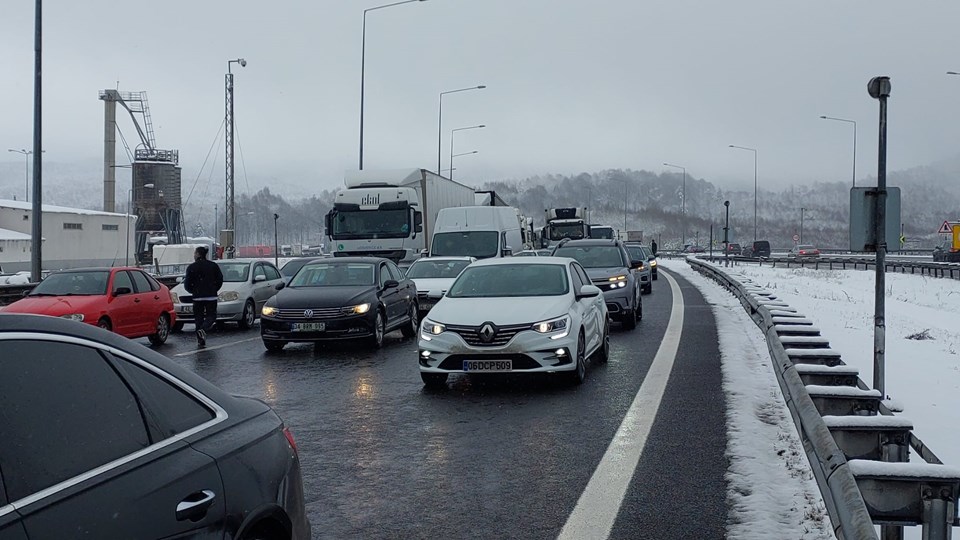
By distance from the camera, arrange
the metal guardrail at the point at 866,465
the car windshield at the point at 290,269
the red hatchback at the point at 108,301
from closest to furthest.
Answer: the metal guardrail at the point at 866,465 → the red hatchback at the point at 108,301 → the car windshield at the point at 290,269

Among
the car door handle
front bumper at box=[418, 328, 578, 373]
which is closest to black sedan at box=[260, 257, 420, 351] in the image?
front bumper at box=[418, 328, 578, 373]

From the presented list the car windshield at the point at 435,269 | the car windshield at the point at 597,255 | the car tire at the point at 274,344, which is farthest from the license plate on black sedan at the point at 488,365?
the car windshield at the point at 435,269

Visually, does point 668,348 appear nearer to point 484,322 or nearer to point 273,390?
point 484,322

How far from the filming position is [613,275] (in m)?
18.2

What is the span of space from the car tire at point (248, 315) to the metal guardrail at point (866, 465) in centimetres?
1446

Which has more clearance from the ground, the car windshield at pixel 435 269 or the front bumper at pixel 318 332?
the car windshield at pixel 435 269

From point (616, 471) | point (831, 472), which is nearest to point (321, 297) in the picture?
point (616, 471)

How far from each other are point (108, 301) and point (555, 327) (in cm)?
843

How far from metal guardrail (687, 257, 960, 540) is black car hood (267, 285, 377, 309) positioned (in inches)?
340

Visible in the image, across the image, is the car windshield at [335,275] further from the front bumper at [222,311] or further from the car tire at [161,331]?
the front bumper at [222,311]

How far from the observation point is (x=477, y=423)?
855cm

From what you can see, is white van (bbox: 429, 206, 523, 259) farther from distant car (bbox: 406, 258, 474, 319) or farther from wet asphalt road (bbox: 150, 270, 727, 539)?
wet asphalt road (bbox: 150, 270, 727, 539)

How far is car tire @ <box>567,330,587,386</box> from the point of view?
34.9 feet

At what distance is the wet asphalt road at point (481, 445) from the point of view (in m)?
5.54
